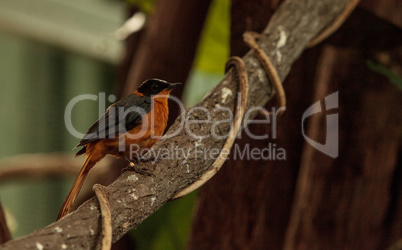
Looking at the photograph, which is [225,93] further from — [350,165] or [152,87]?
[350,165]

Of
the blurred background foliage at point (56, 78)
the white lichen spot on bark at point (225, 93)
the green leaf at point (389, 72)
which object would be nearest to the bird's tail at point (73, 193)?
the white lichen spot on bark at point (225, 93)

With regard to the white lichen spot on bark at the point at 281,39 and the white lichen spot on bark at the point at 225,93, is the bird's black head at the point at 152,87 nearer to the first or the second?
the white lichen spot on bark at the point at 225,93

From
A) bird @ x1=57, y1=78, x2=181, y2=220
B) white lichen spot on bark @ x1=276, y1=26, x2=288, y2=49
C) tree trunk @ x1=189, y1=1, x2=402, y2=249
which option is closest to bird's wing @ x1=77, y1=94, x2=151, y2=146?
bird @ x1=57, y1=78, x2=181, y2=220

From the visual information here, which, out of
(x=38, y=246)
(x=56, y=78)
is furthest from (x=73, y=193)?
(x=56, y=78)

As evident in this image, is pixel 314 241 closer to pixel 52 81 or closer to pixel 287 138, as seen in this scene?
pixel 287 138

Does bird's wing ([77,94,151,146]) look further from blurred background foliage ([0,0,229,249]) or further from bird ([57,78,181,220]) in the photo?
blurred background foliage ([0,0,229,249])

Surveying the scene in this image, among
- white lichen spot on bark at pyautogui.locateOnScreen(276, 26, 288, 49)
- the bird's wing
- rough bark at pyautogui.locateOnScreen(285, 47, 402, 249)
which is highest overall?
white lichen spot on bark at pyautogui.locateOnScreen(276, 26, 288, 49)

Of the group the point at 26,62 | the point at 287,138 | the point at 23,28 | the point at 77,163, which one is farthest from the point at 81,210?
the point at 23,28
